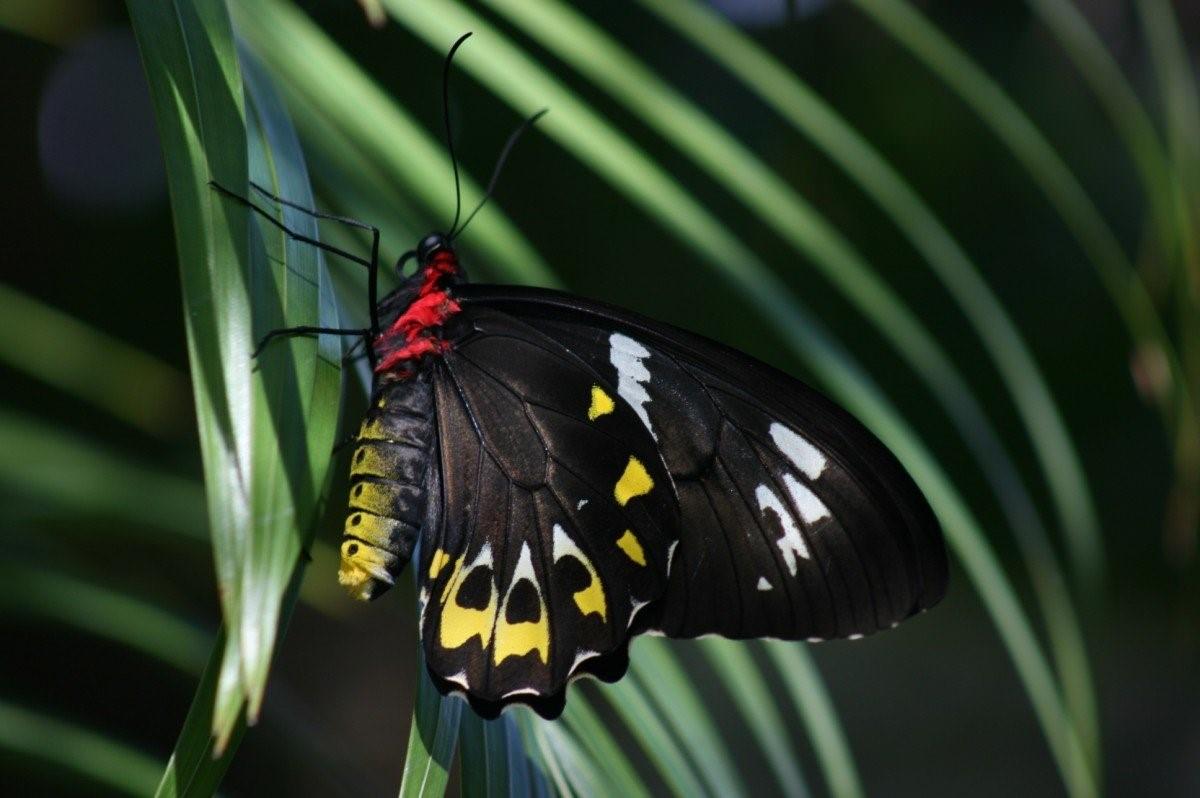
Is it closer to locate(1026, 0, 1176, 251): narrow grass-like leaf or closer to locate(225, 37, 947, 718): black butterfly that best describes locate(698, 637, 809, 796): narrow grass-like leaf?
locate(225, 37, 947, 718): black butterfly

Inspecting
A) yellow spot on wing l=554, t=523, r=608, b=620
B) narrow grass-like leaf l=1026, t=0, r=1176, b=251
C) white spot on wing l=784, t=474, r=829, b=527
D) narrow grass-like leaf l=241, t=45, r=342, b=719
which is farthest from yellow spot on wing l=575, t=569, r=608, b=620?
narrow grass-like leaf l=1026, t=0, r=1176, b=251

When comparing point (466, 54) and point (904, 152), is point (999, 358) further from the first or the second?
point (904, 152)

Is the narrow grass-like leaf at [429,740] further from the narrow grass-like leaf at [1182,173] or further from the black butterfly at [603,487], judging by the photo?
the narrow grass-like leaf at [1182,173]

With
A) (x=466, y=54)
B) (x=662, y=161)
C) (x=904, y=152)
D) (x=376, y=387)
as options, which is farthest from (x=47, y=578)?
(x=904, y=152)

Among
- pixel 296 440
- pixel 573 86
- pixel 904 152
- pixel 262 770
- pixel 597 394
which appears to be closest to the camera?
pixel 296 440

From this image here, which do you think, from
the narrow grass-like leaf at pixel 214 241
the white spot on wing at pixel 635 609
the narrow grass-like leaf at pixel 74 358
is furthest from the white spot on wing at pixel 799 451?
the narrow grass-like leaf at pixel 74 358

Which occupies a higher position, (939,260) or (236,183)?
(939,260)

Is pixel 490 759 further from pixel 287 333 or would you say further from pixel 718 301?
pixel 718 301
